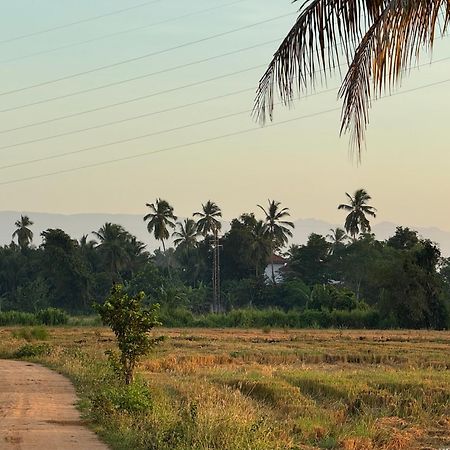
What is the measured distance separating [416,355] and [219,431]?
2493cm

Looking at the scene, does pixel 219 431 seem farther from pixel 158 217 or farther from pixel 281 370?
pixel 158 217

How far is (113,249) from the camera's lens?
85.6 meters

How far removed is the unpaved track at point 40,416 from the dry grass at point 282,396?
1.49ft

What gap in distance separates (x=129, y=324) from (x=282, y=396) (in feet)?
12.5

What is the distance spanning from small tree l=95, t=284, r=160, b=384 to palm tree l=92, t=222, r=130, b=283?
→ 211 ft

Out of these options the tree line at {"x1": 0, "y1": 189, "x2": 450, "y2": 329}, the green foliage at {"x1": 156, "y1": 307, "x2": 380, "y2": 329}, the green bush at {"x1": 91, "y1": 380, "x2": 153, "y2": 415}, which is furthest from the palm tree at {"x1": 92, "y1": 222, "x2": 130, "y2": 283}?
the green bush at {"x1": 91, "y1": 380, "x2": 153, "y2": 415}

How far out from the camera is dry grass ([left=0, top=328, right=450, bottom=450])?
41.4 ft

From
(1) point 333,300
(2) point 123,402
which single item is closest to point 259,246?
(1) point 333,300

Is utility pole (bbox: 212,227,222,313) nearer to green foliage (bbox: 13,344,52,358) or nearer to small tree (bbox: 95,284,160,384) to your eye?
green foliage (bbox: 13,344,52,358)

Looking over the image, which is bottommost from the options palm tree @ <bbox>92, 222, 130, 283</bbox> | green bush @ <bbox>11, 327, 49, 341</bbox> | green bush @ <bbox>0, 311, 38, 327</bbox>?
green bush @ <bbox>11, 327, 49, 341</bbox>

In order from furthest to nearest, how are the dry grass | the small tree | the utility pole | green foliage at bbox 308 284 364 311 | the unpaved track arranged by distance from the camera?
the utility pole < green foliage at bbox 308 284 364 311 < the small tree < the dry grass < the unpaved track

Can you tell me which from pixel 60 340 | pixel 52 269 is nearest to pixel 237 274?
pixel 52 269

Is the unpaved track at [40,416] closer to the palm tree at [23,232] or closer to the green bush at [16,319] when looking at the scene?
the green bush at [16,319]

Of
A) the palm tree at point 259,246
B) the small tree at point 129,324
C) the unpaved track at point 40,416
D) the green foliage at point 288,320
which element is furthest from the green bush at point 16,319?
the small tree at point 129,324
